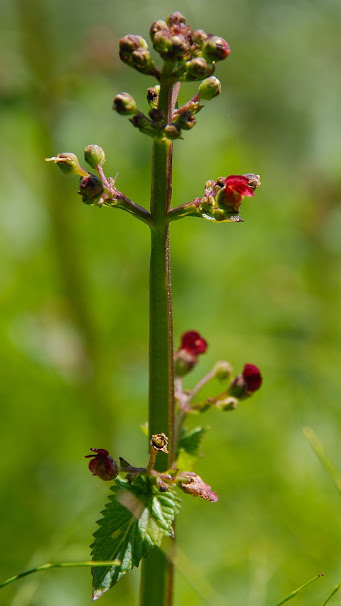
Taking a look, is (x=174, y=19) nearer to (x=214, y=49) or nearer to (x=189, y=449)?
(x=214, y=49)

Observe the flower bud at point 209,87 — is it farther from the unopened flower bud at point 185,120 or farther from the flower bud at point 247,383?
the flower bud at point 247,383

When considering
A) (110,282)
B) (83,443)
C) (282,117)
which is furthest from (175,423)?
(282,117)

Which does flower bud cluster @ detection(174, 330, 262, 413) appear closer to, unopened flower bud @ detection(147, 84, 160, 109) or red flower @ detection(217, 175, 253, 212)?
red flower @ detection(217, 175, 253, 212)

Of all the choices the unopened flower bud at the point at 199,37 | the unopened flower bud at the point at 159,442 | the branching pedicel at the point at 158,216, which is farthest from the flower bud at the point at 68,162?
the unopened flower bud at the point at 159,442

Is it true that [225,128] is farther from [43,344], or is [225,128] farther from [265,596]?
[265,596]

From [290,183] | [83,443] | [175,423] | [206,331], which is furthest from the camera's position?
[290,183]

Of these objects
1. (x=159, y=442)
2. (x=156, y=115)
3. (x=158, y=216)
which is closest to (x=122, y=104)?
(x=156, y=115)

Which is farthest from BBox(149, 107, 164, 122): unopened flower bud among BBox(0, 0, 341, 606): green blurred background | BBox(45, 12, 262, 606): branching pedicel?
BBox(0, 0, 341, 606): green blurred background

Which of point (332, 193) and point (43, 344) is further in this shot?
point (332, 193)
